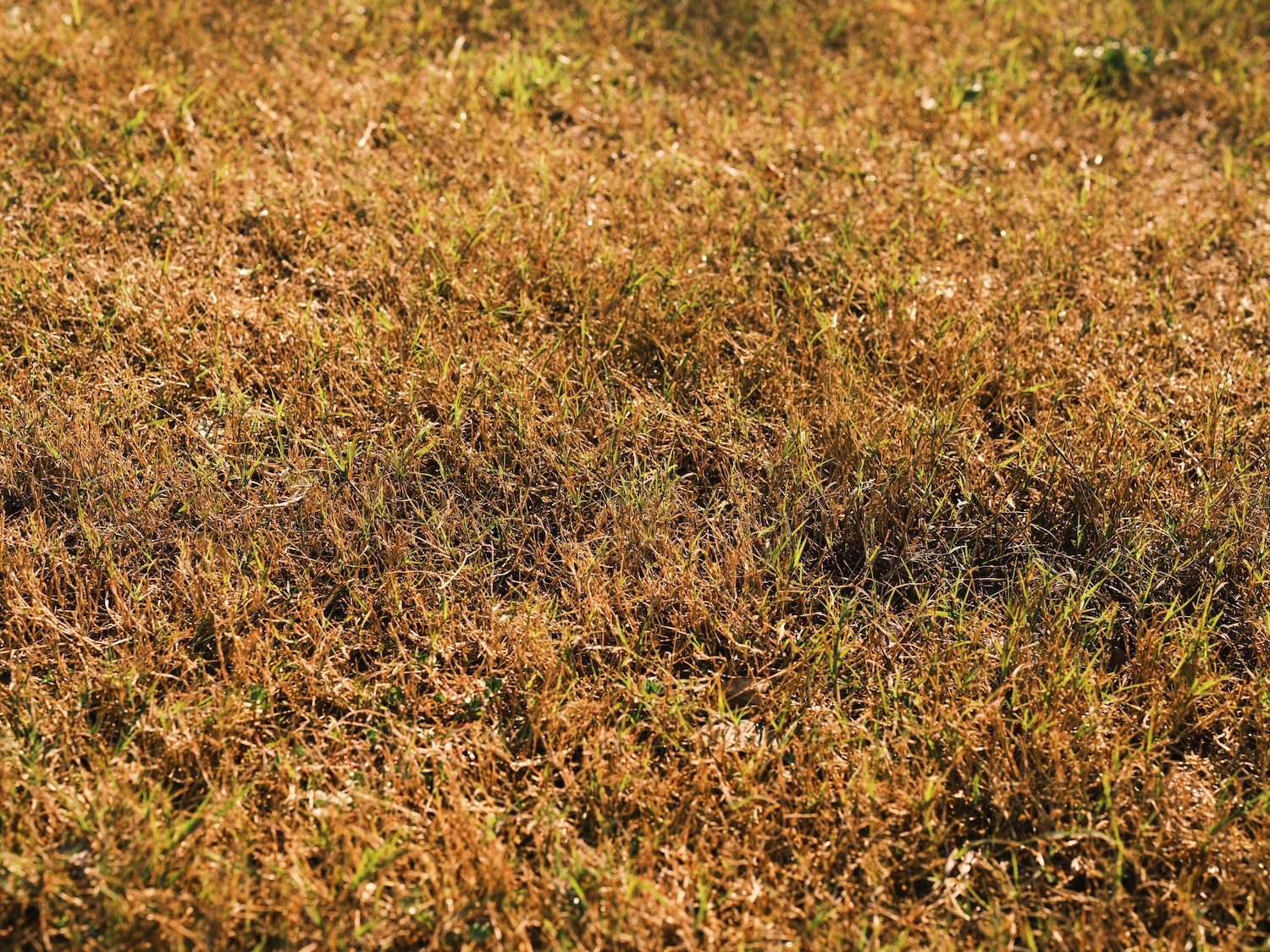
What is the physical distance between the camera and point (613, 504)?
2658mm

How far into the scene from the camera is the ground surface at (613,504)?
80.3 inches

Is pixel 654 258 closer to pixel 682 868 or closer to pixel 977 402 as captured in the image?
pixel 977 402

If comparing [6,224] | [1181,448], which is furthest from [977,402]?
[6,224]

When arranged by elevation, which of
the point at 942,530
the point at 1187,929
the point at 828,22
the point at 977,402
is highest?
the point at 828,22

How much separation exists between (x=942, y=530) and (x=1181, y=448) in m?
0.71

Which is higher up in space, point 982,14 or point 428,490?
point 982,14

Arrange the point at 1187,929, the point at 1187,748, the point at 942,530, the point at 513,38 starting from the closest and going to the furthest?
1. the point at 1187,929
2. the point at 1187,748
3. the point at 942,530
4. the point at 513,38

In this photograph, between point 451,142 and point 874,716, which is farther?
point 451,142

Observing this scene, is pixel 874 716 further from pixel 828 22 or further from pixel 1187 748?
pixel 828 22

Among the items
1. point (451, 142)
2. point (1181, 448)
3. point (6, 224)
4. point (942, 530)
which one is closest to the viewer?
point (942, 530)

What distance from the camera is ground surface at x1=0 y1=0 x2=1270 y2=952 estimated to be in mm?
2039

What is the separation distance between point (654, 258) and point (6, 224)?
1905 millimetres

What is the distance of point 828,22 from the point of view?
189 inches

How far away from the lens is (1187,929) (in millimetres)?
1972
